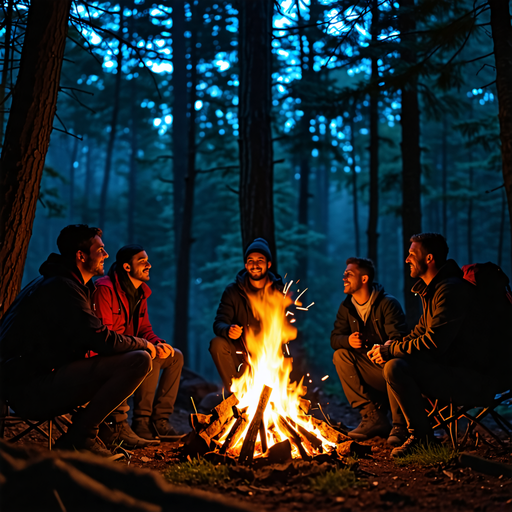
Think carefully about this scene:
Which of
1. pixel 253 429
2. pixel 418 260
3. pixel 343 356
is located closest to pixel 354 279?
pixel 343 356

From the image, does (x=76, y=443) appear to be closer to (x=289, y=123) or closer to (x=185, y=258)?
(x=185, y=258)

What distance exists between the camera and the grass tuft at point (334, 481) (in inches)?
119

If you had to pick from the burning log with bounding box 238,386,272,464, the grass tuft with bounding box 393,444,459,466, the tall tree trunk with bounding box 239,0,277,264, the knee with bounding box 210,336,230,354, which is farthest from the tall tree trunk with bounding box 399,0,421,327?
the burning log with bounding box 238,386,272,464

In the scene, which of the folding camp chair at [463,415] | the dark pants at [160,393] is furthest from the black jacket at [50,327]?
the folding camp chair at [463,415]

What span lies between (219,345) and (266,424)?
145cm

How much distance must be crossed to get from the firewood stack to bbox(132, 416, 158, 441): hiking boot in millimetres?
945

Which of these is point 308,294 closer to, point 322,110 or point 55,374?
point 322,110

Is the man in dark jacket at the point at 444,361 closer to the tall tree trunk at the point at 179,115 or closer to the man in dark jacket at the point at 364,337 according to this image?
the man in dark jacket at the point at 364,337

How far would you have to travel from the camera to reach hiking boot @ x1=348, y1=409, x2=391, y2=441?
4.78 metres

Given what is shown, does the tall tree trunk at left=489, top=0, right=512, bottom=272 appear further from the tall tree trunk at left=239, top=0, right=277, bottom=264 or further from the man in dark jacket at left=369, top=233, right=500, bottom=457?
the tall tree trunk at left=239, top=0, right=277, bottom=264

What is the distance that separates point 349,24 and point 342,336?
3.83 metres

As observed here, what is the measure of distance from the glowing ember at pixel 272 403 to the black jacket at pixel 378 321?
552 mm

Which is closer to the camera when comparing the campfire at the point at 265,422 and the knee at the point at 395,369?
the campfire at the point at 265,422

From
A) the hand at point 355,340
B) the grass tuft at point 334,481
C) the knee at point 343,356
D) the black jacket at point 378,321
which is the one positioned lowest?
the grass tuft at point 334,481
